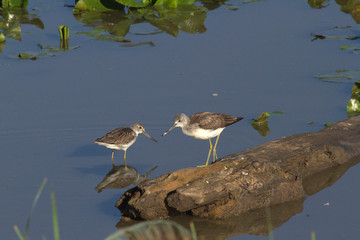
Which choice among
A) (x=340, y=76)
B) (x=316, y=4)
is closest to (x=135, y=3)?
(x=316, y=4)

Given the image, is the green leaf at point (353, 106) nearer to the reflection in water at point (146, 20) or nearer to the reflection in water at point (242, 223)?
the reflection in water at point (242, 223)

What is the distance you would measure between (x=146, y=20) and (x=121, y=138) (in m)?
6.15

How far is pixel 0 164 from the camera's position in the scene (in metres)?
9.08

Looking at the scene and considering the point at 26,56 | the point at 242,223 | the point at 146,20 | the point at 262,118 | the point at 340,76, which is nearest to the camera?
the point at 242,223

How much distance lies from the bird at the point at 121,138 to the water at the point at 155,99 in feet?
0.88

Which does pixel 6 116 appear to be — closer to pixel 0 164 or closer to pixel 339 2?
pixel 0 164

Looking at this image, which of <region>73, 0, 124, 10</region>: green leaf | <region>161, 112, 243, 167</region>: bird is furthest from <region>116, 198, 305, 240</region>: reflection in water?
<region>73, 0, 124, 10</region>: green leaf

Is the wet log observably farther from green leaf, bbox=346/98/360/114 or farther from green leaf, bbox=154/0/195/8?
green leaf, bbox=154/0/195/8

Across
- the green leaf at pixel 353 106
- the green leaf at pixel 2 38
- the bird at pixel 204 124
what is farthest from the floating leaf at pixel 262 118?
the green leaf at pixel 2 38

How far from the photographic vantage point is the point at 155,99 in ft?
36.0

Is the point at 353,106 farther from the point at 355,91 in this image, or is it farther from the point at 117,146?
the point at 117,146

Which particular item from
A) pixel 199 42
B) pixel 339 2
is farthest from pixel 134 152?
pixel 339 2

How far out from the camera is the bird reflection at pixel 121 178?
28.4ft

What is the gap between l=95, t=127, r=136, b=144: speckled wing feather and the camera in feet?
30.1
